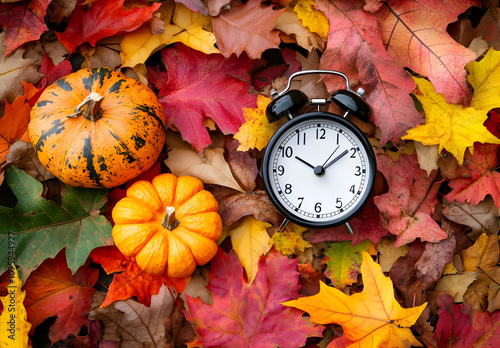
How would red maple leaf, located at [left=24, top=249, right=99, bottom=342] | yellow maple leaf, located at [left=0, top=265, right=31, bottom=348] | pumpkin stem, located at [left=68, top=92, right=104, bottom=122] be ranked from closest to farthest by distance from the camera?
pumpkin stem, located at [left=68, top=92, right=104, bottom=122]
yellow maple leaf, located at [left=0, top=265, right=31, bottom=348]
red maple leaf, located at [left=24, top=249, right=99, bottom=342]

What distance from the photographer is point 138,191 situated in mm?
1588

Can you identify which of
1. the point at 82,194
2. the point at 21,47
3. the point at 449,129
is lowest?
the point at 82,194

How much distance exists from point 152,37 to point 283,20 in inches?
22.5

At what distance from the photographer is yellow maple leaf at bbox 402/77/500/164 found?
1560mm

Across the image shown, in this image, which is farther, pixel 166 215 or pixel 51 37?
pixel 51 37

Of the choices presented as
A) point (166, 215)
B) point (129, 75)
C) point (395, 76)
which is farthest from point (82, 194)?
point (395, 76)

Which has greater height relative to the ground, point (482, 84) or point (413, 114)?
point (482, 84)

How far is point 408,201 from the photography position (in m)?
1.67

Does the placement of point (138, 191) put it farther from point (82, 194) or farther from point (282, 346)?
point (282, 346)

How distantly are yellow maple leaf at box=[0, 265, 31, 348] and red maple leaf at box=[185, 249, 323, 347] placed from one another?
643 millimetres

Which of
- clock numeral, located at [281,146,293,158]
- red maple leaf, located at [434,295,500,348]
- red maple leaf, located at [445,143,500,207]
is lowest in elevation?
red maple leaf, located at [434,295,500,348]

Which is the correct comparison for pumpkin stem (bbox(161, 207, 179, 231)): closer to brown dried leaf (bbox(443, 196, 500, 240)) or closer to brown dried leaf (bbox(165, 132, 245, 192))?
brown dried leaf (bbox(165, 132, 245, 192))

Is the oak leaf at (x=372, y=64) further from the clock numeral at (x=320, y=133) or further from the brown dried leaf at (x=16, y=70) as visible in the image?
the brown dried leaf at (x=16, y=70)

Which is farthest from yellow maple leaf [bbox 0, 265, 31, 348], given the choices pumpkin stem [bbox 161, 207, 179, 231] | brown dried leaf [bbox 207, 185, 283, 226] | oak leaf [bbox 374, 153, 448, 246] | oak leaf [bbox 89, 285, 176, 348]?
oak leaf [bbox 374, 153, 448, 246]
